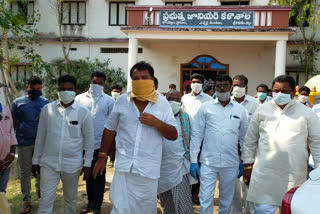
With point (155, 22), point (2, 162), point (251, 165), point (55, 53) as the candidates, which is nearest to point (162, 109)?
point (251, 165)

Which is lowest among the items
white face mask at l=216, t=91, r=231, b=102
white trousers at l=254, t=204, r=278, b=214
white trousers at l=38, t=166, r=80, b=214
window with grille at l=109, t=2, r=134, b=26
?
white trousers at l=254, t=204, r=278, b=214

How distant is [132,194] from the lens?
3.00 m

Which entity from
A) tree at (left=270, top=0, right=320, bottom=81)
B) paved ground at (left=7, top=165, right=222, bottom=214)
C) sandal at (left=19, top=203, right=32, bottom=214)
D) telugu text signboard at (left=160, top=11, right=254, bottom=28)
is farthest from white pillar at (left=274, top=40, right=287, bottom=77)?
sandal at (left=19, top=203, right=32, bottom=214)

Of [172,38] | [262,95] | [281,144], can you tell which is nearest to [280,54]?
[172,38]

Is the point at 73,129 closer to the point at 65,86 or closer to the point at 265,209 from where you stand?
the point at 65,86

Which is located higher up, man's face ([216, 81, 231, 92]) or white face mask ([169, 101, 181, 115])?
man's face ([216, 81, 231, 92])

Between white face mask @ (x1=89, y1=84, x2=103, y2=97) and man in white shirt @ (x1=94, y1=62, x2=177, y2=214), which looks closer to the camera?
man in white shirt @ (x1=94, y1=62, x2=177, y2=214)

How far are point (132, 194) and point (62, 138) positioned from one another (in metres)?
1.17

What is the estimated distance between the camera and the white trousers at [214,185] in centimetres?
383

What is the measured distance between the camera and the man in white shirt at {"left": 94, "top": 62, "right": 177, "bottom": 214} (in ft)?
9.71

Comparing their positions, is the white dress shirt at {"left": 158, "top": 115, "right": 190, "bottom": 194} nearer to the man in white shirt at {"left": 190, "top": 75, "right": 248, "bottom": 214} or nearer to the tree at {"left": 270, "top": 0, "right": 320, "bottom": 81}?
the man in white shirt at {"left": 190, "top": 75, "right": 248, "bottom": 214}

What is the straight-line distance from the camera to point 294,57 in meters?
14.2

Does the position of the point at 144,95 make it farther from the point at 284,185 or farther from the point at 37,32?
the point at 37,32

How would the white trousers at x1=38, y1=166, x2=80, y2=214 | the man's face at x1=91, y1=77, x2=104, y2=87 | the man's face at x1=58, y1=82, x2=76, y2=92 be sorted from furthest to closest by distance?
the man's face at x1=91, y1=77, x2=104, y2=87 → the man's face at x1=58, y1=82, x2=76, y2=92 → the white trousers at x1=38, y1=166, x2=80, y2=214
